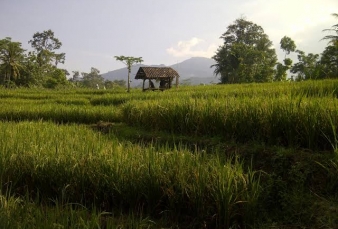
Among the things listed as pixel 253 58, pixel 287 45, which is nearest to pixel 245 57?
pixel 253 58

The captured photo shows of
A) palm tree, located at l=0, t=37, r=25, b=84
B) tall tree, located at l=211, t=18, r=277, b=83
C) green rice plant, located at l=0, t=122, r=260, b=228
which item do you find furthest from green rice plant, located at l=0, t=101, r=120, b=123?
palm tree, located at l=0, t=37, r=25, b=84

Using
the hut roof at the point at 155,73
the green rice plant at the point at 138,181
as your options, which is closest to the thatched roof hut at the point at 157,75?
the hut roof at the point at 155,73

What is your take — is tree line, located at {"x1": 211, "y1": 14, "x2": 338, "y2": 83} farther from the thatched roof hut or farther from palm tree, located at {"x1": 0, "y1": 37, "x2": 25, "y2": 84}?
palm tree, located at {"x1": 0, "y1": 37, "x2": 25, "y2": 84}

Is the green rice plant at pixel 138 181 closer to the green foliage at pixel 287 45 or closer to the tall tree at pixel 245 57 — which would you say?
the tall tree at pixel 245 57

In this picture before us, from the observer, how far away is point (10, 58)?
2694 cm

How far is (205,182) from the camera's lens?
8.66ft

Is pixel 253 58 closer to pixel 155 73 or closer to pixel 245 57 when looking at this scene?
pixel 245 57

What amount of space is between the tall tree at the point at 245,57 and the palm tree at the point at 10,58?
20.0 metres

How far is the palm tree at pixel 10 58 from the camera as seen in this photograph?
87.9 feet

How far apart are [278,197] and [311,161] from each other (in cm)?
61

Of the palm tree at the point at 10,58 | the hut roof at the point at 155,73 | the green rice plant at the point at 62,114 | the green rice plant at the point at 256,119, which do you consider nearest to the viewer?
the green rice plant at the point at 256,119

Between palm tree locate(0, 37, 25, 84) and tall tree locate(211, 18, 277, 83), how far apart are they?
2000cm

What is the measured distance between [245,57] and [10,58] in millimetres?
21740

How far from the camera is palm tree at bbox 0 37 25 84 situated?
1054 inches
